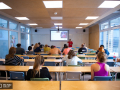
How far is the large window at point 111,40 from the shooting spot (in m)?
8.20

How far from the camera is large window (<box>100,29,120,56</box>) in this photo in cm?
820

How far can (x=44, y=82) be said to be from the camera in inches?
78.4

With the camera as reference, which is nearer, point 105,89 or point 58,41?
point 105,89

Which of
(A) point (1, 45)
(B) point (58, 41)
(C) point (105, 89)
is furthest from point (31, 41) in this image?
(C) point (105, 89)

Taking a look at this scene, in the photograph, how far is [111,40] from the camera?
29.7 ft

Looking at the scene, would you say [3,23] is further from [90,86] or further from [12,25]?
[90,86]

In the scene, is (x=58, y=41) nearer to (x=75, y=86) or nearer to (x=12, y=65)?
(x=12, y=65)

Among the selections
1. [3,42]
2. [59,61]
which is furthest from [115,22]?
[3,42]

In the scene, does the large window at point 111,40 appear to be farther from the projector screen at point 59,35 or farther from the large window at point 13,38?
the large window at point 13,38

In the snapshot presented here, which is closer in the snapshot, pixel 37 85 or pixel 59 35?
pixel 37 85

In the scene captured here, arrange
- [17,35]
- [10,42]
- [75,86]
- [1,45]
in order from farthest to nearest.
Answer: [17,35], [10,42], [1,45], [75,86]

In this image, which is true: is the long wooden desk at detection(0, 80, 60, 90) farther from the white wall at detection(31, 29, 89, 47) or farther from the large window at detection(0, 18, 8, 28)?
the white wall at detection(31, 29, 89, 47)

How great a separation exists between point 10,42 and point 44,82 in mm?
7281

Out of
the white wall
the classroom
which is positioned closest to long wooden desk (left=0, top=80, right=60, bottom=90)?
the classroom
